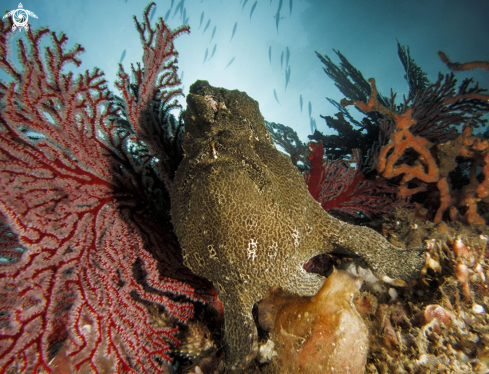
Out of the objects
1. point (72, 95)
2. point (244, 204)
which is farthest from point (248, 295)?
point (72, 95)

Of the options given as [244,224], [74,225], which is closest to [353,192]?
[244,224]

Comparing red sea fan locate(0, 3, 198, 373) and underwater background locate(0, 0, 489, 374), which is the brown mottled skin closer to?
underwater background locate(0, 0, 489, 374)

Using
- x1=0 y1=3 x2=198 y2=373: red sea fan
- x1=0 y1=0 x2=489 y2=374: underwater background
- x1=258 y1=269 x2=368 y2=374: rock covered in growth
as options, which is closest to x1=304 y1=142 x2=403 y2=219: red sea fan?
x1=0 y1=0 x2=489 y2=374: underwater background

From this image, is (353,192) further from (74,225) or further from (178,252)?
(74,225)

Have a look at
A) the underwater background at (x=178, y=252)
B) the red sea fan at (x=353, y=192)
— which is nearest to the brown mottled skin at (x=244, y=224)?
the underwater background at (x=178, y=252)

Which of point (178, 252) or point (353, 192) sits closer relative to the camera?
point (178, 252)

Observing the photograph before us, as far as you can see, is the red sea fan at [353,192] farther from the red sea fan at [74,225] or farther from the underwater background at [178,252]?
the red sea fan at [74,225]

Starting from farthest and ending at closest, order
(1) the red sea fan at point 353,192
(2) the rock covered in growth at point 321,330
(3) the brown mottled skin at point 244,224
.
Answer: (1) the red sea fan at point 353,192 < (2) the rock covered in growth at point 321,330 < (3) the brown mottled skin at point 244,224
